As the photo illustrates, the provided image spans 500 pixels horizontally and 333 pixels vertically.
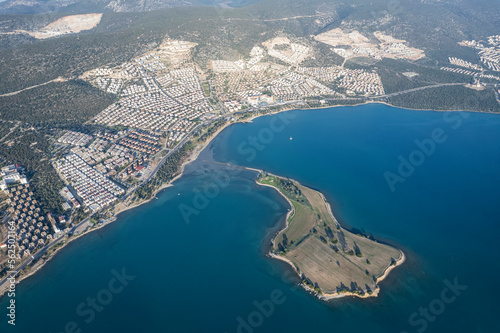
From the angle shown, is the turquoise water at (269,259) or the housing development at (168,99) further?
the housing development at (168,99)

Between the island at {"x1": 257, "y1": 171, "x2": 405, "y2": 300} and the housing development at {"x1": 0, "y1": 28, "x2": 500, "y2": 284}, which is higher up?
the housing development at {"x1": 0, "y1": 28, "x2": 500, "y2": 284}

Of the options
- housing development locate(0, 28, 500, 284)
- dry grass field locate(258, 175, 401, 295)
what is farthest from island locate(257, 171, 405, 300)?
housing development locate(0, 28, 500, 284)

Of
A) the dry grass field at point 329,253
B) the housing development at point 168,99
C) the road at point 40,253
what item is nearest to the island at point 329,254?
the dry grass field at point 329,253

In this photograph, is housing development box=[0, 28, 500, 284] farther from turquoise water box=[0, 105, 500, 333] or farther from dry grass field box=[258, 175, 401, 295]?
dry grass field box=[258, 175, 401, 295]

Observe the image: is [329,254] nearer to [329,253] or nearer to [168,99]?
[329,253]

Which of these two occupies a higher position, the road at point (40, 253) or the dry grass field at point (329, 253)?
the road at point (40, 253)

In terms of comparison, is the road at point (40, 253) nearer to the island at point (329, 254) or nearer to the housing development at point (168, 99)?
the housing development at point (168, 99)
